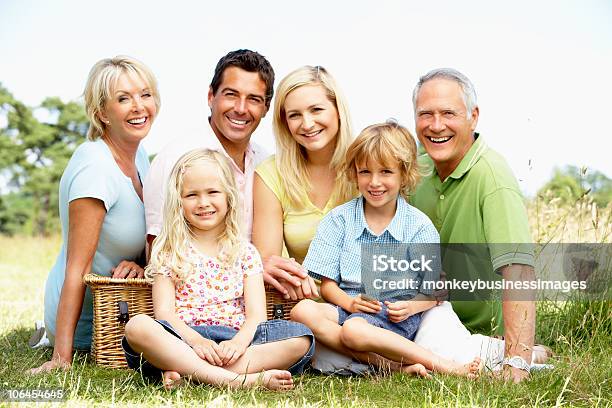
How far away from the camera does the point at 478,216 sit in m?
3.92

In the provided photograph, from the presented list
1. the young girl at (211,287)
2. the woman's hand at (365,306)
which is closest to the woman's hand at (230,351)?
the young girl at (211,287)

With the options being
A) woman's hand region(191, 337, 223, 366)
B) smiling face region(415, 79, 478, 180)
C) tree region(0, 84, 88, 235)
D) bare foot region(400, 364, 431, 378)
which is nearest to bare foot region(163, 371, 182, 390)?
woman's hand region(191, 337, 223, 366)

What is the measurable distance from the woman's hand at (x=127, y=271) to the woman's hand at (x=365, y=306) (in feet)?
3.75

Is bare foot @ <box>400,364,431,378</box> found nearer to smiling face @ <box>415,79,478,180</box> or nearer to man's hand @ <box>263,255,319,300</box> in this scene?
man's hand @ <box>263,255,319,300</box>

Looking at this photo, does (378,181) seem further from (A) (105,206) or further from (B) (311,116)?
(A) (105,206)

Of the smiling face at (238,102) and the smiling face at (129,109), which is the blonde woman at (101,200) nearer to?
the smiling face at (129,109)

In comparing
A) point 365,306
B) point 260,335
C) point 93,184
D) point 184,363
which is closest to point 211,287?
point 260,335

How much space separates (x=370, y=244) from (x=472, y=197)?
594 millimetres

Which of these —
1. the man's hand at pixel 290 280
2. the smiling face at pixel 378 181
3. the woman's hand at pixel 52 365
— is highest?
the smiling face at pixel 378 181

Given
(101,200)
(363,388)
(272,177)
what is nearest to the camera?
(363,388)

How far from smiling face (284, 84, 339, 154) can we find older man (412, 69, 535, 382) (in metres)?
0.47

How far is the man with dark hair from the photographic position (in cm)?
424

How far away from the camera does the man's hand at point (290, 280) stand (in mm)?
3879

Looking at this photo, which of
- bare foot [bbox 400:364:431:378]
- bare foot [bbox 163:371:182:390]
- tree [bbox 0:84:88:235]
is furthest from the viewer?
tree [bbox 0:84:88:235]
